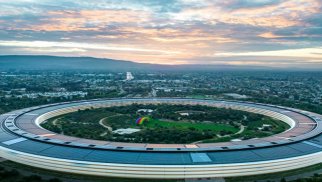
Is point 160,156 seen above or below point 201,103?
below

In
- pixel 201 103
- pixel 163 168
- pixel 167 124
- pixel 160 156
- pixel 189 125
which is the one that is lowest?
pixel 167 124

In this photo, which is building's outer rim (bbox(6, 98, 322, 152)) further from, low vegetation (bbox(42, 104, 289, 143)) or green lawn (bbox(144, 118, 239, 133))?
green lawn (bbox(144, 118, 239, 133))

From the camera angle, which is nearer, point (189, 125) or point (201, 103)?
point (189, 125)

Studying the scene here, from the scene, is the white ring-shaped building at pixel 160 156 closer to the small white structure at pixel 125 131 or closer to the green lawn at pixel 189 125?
the small white structure at pixel 125 131

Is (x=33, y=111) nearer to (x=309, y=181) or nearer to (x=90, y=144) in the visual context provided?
(x=90, y=144)

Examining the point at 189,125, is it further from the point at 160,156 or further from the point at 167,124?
the point at 160,156

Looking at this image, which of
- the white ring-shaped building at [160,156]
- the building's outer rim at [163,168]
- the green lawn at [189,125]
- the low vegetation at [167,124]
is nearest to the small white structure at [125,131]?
the low vegetation at [167,124]

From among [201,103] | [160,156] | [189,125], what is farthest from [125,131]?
[201,103]

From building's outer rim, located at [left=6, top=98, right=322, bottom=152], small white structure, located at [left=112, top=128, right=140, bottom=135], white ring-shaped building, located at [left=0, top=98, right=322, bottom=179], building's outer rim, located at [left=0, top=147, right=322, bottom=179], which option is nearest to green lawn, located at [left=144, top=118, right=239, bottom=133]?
small white structure, located at [left=112, top=128, right=140, bottom=135]

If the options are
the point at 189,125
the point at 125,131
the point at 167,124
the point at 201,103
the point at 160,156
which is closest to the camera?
the point at 160,156

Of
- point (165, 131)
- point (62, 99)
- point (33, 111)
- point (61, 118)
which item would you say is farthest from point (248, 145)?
point (62, 99)

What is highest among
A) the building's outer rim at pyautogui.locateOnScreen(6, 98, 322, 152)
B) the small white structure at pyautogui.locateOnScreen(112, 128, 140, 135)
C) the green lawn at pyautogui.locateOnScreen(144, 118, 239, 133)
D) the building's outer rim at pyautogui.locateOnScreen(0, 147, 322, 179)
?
the building's outer rim at pyautogui.locateOnScreen(6, 98, 322, 152)
